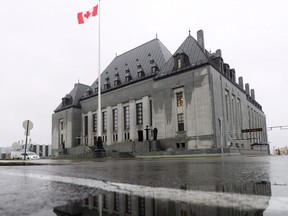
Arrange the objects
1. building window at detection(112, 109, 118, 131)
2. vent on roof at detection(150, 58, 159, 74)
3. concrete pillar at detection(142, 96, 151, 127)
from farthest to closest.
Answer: building window at detection(112, 109, 118, 131)
vent on roof at detection(150, 58, 159, 74)
concrete pillar at detection(142, 96, 151, 127)

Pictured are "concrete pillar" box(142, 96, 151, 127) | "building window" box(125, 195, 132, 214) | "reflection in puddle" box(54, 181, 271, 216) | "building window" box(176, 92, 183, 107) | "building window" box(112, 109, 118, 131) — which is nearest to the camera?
"reflection in puddle" box(54, 181, 271, 216)

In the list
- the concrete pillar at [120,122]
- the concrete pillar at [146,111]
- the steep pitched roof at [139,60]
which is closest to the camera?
the concrete pillar at [146,111]

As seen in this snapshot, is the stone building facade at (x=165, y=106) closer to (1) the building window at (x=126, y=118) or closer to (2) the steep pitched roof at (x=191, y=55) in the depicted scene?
(2) the steep pitched roof at (x=191, y=55)

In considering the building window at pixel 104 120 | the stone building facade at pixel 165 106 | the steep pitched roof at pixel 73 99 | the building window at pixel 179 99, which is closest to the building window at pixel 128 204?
the stone building facade at pixel 165 106

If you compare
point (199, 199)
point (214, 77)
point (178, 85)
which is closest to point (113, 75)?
point (178, 85)

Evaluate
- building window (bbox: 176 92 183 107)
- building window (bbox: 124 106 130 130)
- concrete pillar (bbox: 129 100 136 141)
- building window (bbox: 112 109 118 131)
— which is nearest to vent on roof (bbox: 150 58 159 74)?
concrete pillar (bbox: 129 100 136 141)

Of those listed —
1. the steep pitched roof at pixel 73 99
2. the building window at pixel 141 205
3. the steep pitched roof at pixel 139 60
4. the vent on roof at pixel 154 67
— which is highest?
the steep pitched roof at pixel 139 60

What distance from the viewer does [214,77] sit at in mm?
39062

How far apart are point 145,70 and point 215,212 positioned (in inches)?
1910

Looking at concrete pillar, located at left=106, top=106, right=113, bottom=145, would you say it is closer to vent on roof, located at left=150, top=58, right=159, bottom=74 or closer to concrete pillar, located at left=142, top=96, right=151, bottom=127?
concrete pillar, located at left=142, top=96, right=151, bottom=127

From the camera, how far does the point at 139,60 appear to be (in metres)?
54.0

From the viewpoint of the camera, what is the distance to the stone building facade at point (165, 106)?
125 ft

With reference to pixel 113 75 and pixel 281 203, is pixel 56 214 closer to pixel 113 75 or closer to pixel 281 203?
pixel 281 203

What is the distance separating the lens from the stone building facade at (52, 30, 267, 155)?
38125 millimetres
